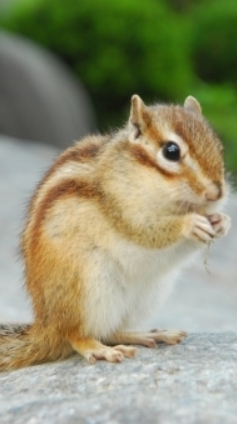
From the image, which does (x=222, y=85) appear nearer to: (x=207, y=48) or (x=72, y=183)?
(x=207, y=48)

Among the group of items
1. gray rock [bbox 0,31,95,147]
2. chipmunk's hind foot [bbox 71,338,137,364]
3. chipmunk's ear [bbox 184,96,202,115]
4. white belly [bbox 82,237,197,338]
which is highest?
gray rock [bbox 0,31,95,147]

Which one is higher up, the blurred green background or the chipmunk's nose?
the blurred green background

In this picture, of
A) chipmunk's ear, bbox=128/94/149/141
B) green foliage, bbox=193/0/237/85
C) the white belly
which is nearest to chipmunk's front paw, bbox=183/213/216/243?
the white belly

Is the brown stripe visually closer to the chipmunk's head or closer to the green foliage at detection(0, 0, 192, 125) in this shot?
the chipmunk's head

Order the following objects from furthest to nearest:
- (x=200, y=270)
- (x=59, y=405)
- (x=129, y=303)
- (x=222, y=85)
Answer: (x=222, y=85) → (x=200, y=270) → (x=129, y=303) → (x=59, y=405)

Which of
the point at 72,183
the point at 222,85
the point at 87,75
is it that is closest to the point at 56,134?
the point at 87,75

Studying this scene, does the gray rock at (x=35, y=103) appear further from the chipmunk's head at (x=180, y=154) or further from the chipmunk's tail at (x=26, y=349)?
the chipmunk's head at (x=180, y=154)
